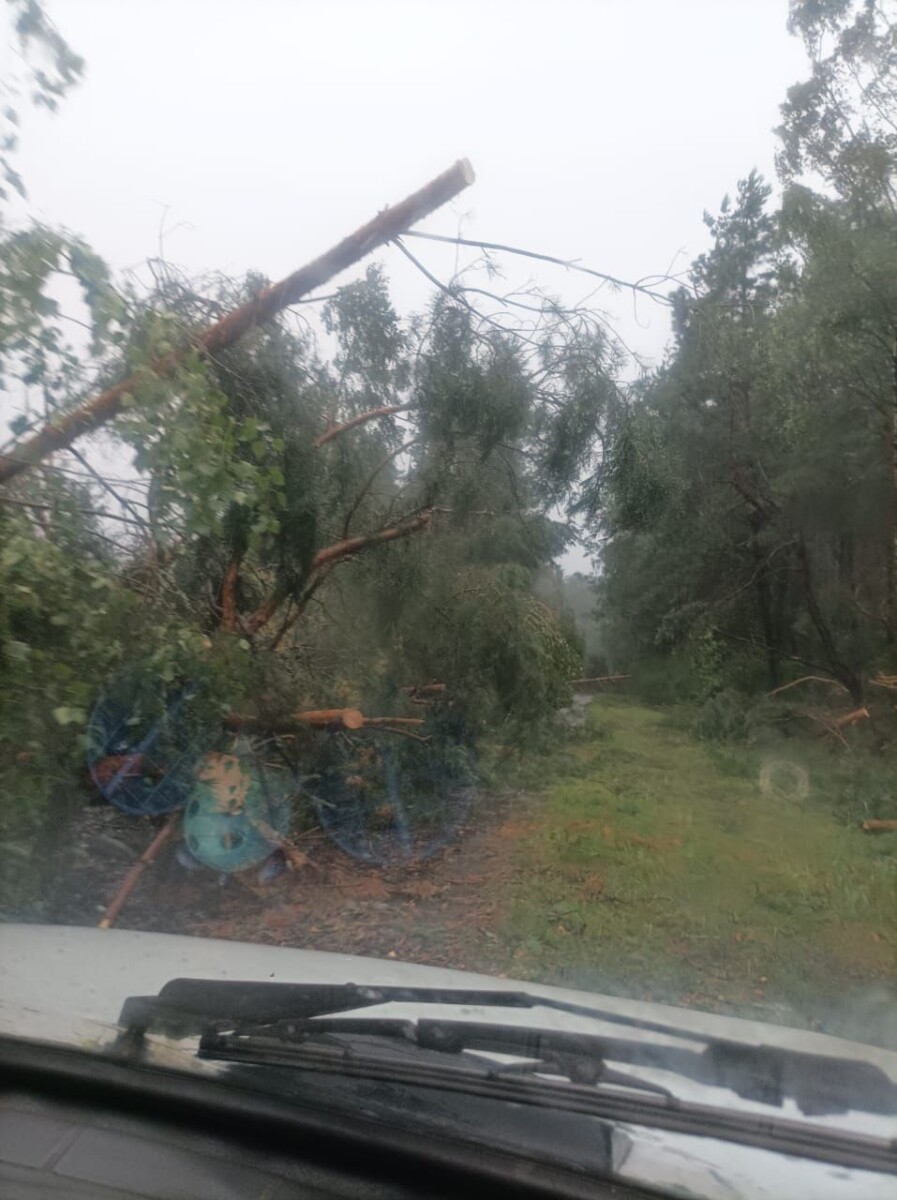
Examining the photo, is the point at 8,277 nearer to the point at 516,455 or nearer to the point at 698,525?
the point at 516,455

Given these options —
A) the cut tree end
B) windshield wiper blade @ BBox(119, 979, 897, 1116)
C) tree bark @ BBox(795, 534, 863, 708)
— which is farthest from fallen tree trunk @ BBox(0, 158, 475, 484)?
tree bark @ BBox(795, 534, 863, 708)

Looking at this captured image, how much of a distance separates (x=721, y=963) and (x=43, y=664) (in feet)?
14.1

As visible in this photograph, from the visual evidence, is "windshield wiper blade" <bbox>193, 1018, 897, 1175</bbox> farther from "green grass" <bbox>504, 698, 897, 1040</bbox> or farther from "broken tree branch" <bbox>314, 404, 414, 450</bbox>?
"broken tree branch" <bbox>314, 404, 414, 450</bbox>

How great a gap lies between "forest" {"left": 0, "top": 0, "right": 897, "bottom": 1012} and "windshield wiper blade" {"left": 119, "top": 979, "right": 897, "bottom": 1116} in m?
1.95

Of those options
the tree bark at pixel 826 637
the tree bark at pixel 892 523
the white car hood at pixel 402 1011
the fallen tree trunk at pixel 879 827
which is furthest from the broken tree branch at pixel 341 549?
the tree bark at pixel 826 637

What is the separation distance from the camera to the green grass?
19.7 ft

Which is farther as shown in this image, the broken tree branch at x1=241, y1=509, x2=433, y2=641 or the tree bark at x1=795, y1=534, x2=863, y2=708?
the tree bark at x1=795, y1=534, x2=863, y2=708

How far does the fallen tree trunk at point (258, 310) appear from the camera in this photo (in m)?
5.48

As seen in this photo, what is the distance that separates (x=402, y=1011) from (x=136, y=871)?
3569 mm

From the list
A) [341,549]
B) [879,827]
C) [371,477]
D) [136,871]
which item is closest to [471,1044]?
[136,871]

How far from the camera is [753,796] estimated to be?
11.9 metres

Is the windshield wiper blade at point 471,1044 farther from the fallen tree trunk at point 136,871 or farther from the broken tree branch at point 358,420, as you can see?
the broken tree branch at point 358,420

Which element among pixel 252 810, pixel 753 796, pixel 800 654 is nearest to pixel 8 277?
pixel 252 810

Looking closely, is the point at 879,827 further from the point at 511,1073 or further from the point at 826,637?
the point at 511,1073
